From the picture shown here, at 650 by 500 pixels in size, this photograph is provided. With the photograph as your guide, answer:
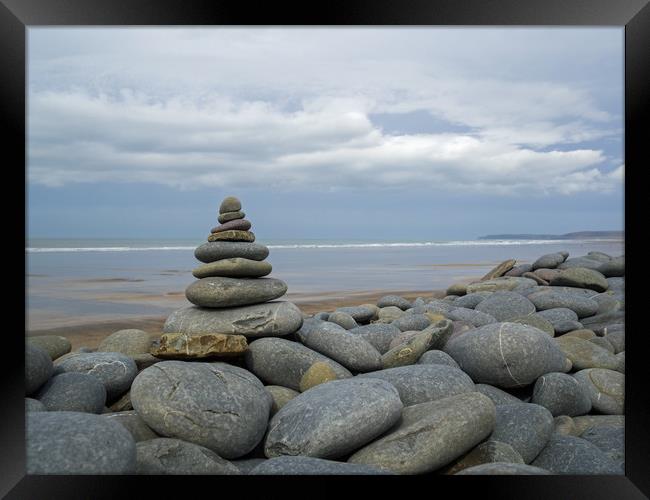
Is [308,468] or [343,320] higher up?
[343,320]

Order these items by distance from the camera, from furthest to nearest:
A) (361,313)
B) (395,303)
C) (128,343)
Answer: (395,303), (361,313), (128,343)

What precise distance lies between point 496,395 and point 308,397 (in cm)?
169

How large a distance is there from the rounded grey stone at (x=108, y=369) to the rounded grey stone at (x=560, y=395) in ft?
10.6

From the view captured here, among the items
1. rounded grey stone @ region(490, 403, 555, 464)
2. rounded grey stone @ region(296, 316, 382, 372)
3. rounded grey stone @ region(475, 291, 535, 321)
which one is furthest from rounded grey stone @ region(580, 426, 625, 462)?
rounded grey stone @ region(475, 291, 535, 321)

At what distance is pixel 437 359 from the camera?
4699mm

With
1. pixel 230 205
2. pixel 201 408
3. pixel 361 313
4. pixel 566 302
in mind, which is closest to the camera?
pixel 201 408

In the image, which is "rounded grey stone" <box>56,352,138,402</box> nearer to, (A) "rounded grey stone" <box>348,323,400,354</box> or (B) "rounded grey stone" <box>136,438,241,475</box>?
(B) "rounded grey stone" <box>136,438,241,475</box>

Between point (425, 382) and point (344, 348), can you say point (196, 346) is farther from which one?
point (425, 382)

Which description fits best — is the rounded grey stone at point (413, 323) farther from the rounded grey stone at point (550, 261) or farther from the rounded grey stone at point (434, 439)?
the rounded grey stone at point (550, 261)

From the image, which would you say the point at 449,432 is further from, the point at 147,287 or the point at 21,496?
the point at 147,287

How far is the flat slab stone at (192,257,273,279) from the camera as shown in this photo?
4.88 meters

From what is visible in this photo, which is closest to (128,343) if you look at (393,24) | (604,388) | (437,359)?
(437,359)

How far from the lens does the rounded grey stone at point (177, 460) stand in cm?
329

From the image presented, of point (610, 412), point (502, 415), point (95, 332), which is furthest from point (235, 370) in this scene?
point (95, 332)
